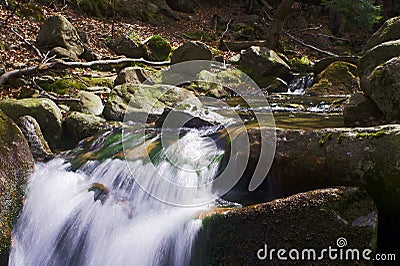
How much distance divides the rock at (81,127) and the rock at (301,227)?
3702 millimetres

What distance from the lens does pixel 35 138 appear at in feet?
17.6

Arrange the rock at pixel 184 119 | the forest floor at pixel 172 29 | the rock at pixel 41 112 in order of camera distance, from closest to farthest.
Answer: the rock at pixel 184 119, the rock at pixel 41 112, the forest floor at pixel 172 29

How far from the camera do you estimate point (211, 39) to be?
16.9 meters

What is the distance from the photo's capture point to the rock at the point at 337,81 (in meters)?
9.95

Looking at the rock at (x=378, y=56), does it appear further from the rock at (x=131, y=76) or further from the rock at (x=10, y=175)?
the rock at (x=131, y=76)

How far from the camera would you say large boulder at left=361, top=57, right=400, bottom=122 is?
4.23m

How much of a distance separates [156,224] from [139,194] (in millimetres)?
632

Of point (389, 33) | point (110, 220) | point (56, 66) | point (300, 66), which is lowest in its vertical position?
point (300, 66)

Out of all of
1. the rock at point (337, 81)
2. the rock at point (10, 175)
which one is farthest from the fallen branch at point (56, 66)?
the rock at point (337, 81)

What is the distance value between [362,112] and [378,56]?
931 millimetres

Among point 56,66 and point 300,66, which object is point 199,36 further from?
point 56,66

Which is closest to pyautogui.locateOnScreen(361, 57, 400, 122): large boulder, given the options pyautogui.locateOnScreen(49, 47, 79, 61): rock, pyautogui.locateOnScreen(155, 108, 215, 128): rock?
pyautogui.locateOnScreen(155, 108, 215, 128): rock

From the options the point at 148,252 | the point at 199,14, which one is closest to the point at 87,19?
the point at 199,14

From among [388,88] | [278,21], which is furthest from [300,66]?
[388,88]
